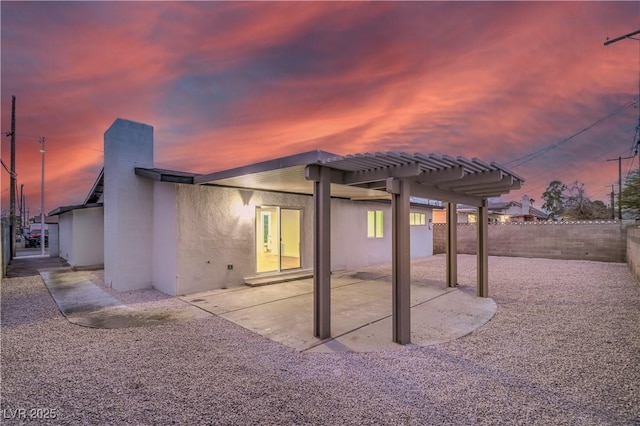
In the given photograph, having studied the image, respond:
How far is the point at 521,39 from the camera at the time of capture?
8.28 metres

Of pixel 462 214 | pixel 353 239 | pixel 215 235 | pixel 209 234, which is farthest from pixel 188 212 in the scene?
pixel 462 214

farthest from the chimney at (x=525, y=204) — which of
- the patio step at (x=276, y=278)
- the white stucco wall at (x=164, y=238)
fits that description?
the white stucco wall at (x=164, y=238)

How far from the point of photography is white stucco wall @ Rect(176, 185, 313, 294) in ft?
22.9

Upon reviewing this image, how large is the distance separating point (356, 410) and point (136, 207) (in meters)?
7.50

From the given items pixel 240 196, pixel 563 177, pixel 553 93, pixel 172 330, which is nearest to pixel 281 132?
pixel 240 196

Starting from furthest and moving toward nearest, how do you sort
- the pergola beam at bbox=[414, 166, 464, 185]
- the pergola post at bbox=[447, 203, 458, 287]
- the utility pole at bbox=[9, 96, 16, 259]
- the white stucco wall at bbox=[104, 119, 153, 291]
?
the utility pole at bbox=[9, 96, 16, 259] < the white stucco wall at bbox=[104, 119, 153, 291] < the pergola post at bbox=[447, 203, 458, 287] < the pergola beam at bbox=[414, 166, 464, 185]

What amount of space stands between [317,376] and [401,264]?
5.92 feet

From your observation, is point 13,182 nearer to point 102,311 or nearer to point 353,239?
point 102,311

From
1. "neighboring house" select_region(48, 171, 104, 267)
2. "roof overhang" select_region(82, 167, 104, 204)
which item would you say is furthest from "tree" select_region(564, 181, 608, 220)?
"neighboring house" select_region(48, 171, 104, 267)

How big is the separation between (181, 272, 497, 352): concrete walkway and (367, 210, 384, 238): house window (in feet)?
13.7

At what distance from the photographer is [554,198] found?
29859 millimetres

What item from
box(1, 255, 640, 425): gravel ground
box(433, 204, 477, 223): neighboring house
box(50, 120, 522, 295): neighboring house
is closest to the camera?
box(1, 255, 640, 425): gravel ground

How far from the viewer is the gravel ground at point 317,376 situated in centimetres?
248

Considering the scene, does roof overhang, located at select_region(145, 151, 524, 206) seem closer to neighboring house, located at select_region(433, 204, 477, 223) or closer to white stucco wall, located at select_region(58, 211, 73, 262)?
white stucco wall, located at select_region(58, 211, 73, 262)
